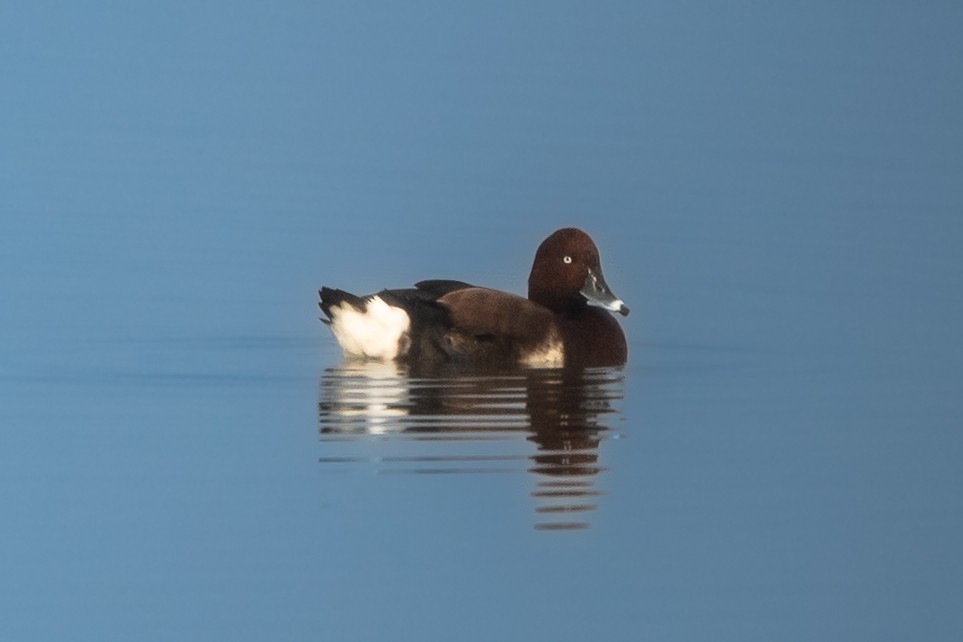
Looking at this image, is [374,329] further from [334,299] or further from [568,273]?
[568,273]

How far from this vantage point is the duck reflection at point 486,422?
28.0 ft

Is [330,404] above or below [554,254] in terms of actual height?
below

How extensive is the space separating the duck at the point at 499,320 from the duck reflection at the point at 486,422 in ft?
0.48

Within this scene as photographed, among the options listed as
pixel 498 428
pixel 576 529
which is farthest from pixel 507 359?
pixel 576 529

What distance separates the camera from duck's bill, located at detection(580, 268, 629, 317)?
12047 millimetres

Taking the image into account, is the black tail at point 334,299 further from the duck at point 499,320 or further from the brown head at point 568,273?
the brown head at point 568,273

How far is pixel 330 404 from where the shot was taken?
33.6ft

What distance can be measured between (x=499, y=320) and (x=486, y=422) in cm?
206

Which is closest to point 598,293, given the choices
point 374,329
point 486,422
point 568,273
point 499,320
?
point 568,273

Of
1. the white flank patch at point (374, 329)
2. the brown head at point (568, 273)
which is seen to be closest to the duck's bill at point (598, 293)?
the brown head at point (568, 273)

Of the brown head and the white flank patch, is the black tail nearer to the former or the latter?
the white flank patch

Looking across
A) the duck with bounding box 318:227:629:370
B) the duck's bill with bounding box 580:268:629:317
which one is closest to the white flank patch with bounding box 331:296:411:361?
the duck with bounding box 318:227:629:370

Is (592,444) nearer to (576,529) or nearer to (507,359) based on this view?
(576,529)

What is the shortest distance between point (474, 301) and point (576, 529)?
4.03 m
